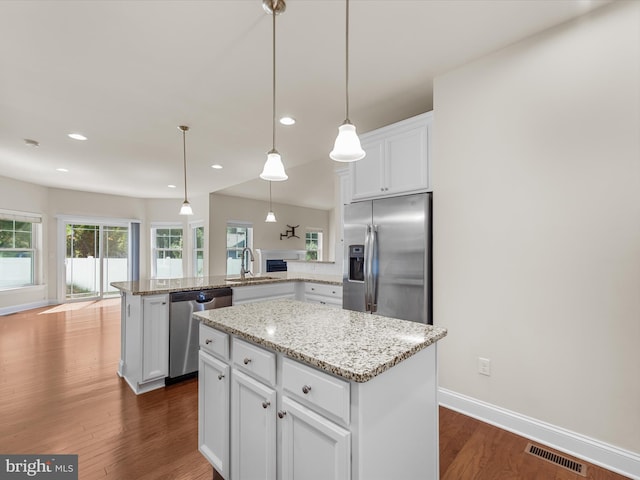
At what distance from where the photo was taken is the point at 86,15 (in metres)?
1.75

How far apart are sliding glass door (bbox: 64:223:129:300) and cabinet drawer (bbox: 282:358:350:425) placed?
24.9ft

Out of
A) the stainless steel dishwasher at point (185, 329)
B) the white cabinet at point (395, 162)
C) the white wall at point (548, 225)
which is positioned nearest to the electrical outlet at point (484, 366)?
the white wall at point (548, 225)

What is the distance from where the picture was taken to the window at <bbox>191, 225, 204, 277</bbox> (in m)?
7.40

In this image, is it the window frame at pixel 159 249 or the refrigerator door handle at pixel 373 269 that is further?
the window frame at pixel 159 249

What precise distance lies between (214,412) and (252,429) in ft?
1.18

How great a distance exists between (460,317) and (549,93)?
1603mm

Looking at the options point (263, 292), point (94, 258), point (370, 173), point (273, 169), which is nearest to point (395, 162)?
point (370, 173)

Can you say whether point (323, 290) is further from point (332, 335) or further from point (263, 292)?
point (332, 335)

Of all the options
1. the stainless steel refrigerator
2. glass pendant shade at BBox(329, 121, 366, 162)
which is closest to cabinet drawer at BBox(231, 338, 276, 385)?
glass pendant shade at BBox(329, 121, 366, 162)

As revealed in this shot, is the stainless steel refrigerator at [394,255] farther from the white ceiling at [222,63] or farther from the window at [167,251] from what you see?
the window at [167,251]

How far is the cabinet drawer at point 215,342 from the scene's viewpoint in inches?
58.1

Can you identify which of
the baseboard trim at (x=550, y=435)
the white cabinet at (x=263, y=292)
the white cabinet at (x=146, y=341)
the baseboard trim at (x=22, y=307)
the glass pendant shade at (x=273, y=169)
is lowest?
the baseboard trim at (x=22, y=307)

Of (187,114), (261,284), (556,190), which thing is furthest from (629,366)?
(187,114)

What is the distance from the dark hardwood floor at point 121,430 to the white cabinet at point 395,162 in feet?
6.01
